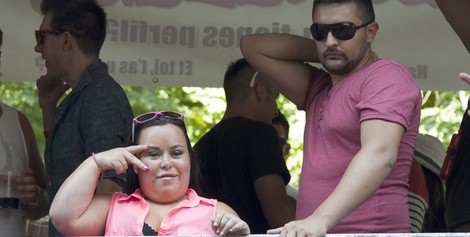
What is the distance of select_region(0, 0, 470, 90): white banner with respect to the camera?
7.52 meters

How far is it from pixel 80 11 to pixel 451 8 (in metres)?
1.91

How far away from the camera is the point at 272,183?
615 cm

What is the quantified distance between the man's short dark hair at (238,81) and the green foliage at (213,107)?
4936 millimetres

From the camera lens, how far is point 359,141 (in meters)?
4.99

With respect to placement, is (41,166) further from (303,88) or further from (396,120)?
(396,120)

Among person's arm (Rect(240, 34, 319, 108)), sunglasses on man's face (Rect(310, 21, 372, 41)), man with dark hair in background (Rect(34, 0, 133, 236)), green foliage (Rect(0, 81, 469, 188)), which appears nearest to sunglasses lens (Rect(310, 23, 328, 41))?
sunglasses on man's face (Rect(310, 21, 372, 41))

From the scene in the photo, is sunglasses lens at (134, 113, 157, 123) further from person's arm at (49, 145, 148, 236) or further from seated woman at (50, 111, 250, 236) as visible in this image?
person's arm at (49, 145, 148, 236)

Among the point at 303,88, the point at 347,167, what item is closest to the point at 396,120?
the point at 347,167

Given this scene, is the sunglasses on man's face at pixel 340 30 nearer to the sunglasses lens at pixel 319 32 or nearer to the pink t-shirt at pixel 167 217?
the sunglasses lens at pixel 319 32

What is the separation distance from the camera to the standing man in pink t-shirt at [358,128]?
4711 mm

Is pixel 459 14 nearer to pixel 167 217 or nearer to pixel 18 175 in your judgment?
pixel 167 217

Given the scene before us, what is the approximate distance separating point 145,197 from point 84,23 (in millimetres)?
1648

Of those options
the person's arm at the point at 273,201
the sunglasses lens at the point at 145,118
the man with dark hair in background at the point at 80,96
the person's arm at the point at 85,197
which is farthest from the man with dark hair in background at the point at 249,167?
the person's arm at the point at 85,197

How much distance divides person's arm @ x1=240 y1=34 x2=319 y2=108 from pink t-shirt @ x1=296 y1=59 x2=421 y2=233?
334 millimetres
